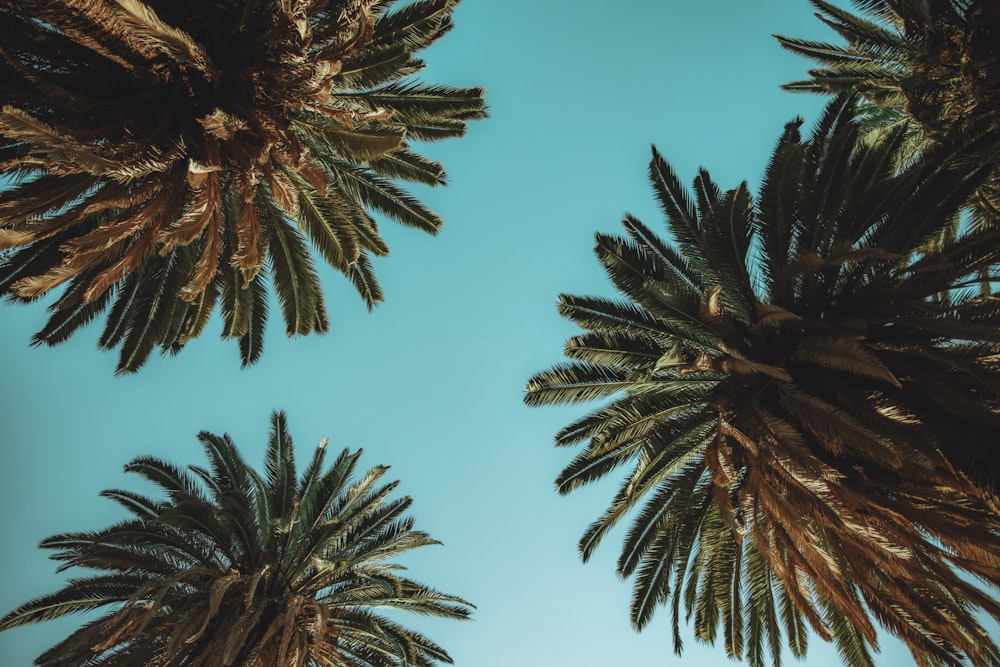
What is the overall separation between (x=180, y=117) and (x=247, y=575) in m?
7.23

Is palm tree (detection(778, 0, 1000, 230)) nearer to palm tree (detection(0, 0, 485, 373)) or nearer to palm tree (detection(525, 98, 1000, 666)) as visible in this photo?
palm tree (detection(525, 98, 1000, 666))

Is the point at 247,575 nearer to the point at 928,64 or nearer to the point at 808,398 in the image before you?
the point at 808,398

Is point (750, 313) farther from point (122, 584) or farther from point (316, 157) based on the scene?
point (122, 584)

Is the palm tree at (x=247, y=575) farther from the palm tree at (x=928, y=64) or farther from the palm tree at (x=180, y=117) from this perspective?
→ the palm tree at (x=928, y=64)

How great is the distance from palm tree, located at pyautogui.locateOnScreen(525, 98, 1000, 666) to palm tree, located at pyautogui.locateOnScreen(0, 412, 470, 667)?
159 inches

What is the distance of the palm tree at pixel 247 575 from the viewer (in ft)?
30.7

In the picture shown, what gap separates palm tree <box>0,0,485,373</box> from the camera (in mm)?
6445

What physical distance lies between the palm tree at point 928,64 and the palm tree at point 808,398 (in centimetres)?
100

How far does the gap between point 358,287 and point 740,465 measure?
6.75 metres

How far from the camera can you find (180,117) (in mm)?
7332

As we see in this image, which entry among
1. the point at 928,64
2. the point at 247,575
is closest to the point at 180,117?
the point at 247,575

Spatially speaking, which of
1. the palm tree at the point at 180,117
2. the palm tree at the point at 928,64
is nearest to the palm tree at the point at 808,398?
the palm tree at the point at 928,64

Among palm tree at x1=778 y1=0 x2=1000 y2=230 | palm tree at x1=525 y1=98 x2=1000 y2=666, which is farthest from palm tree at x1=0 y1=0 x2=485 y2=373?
palm tree at x1=778 y1=0 x2=1000 y2=230

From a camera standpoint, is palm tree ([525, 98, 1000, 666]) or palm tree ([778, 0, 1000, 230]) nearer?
palm tree ([525, 98, 1000, 666])
